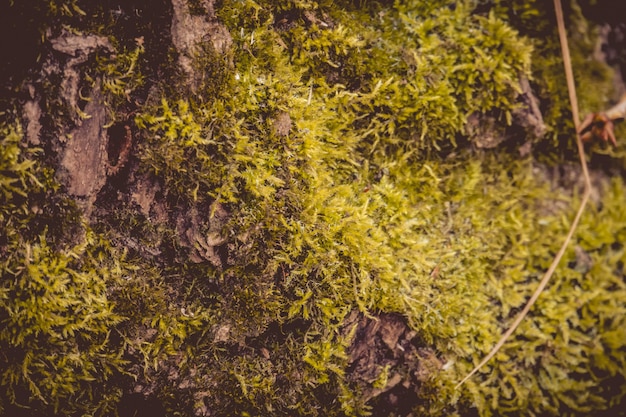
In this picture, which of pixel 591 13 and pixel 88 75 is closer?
pixel 88 75

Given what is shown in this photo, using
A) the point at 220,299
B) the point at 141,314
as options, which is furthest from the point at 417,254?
the point at 141,314

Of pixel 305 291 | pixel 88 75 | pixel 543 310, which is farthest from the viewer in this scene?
pixel 543 310

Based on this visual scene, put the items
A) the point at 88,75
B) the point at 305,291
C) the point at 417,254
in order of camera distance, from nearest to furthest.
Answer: the point at 88,75
the point at 305,291
the point at 417,254

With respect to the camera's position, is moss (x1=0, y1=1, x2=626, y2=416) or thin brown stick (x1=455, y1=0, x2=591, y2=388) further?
thin brown stick (x1=455, y1=0, x2=591, y2=388)

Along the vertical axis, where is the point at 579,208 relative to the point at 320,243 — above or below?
above

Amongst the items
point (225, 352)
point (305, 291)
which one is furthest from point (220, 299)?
point (305, 291)

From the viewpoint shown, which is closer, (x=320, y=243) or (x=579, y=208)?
(x=320, y=243)

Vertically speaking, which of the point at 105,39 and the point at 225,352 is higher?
the point at 105,39

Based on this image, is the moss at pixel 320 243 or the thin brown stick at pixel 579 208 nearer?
the moss at pixel 320 243

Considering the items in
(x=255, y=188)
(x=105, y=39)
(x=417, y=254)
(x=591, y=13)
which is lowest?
(x=417, y=254)

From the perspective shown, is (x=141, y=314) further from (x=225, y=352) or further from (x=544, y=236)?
(x=544, y=236)
